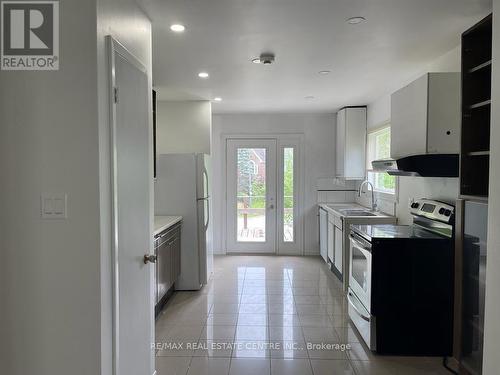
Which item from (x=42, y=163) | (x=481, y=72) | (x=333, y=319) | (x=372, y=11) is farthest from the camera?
(x=333, y=319)

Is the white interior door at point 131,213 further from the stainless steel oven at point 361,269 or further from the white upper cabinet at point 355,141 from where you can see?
the white upper cabinet at point 355,141

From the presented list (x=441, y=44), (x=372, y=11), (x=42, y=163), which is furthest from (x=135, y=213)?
(x=441, y=44)

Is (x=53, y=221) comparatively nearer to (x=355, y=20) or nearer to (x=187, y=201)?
(x=355, y=20)

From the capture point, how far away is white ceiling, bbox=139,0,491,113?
7.55 ft

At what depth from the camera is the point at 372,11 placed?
235 cm

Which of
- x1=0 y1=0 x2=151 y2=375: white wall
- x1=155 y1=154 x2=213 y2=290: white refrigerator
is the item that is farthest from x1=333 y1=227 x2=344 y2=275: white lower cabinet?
x1=0 y1=0 x2=151 y2=375: white wall

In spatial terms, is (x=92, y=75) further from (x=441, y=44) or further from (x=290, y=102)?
(x=290, y=102)

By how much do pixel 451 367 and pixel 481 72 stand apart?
2.17 m

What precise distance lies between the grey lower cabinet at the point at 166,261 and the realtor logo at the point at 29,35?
2.02 metres

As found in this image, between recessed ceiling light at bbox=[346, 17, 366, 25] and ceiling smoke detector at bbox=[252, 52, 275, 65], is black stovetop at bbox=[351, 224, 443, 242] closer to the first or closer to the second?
recessed ceiling light at bbox=[346, 17, 366, 25]

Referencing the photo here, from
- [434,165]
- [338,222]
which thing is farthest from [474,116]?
[338,222]

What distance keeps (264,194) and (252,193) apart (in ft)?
0.70

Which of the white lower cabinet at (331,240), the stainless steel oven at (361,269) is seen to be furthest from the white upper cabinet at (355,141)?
the stainless steel oven at (361,269)

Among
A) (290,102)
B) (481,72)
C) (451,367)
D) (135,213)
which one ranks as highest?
(290,102)
